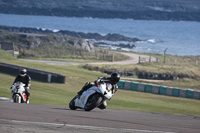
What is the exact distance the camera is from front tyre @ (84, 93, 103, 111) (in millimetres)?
11344

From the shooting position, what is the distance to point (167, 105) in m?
24.8

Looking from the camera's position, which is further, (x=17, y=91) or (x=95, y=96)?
(x=17, y=91)

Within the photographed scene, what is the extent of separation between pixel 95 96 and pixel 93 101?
0.64ft

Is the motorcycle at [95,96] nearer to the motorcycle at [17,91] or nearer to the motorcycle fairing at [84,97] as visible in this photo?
the motorcycle fairing at [84,97]

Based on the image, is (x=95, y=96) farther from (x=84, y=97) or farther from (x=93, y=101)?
(x=84, y=97)

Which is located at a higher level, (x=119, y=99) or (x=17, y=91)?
(x=17, y=91)

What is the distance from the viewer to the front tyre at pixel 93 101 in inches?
447

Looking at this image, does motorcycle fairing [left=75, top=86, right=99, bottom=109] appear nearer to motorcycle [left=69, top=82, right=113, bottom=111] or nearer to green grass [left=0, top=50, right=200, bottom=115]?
motorcycle [left=69, top=82, right=113, bottom=111]

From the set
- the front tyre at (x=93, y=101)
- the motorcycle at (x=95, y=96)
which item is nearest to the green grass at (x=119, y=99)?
the motorcycle at (x=95, y=96)

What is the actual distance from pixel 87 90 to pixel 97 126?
3.60m

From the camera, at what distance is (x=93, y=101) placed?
11.6 m

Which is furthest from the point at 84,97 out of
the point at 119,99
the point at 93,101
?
the point at 119,99

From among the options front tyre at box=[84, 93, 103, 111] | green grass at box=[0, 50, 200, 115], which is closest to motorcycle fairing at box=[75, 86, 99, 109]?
front tyre at box=[84, 93, 103, 111]

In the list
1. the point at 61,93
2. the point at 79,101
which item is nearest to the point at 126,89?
the point at 61,93
